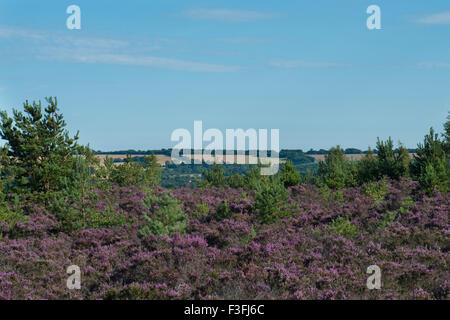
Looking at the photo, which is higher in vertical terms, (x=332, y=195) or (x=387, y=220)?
(x=332, y=195)

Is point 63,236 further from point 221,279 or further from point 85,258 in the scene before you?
point 221,279

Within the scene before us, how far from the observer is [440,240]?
12500mm

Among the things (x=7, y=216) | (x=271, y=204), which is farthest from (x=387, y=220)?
(x=7, y=216)

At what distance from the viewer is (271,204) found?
1698cm

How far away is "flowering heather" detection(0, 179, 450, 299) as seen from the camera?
8930mm

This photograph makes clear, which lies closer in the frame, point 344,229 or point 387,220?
point 344,229

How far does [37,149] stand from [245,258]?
52.6 feet

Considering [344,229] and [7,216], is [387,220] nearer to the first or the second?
[344,229]

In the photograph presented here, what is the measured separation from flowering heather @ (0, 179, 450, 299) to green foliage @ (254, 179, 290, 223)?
1.05ft

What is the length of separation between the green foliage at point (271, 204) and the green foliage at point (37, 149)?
11157mm

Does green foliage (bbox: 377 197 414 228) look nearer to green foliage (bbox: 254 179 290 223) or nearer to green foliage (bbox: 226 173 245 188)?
green foliage (bbox: 254 179 290 223)

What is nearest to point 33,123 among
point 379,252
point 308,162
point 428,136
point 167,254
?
point 167,254

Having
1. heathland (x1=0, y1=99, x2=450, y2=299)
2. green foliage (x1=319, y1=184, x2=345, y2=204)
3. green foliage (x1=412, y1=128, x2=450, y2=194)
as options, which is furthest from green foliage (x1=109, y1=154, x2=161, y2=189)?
green foliage (x1=412, y1=128, x2=450, y2=194)
